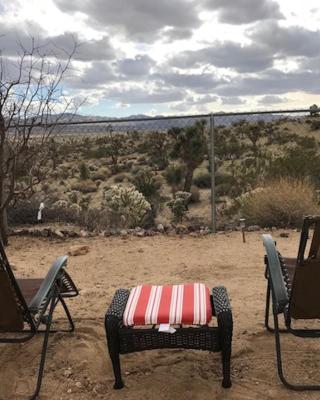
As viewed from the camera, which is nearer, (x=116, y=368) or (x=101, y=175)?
(x=116, y=368)

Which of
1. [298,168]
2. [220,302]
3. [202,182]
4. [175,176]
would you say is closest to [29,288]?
[220,302]

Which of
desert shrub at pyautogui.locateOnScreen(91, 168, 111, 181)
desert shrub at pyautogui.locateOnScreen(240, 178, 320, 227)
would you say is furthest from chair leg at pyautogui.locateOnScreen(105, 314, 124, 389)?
desert shrub at pyautogui.locateOnScreen(91, 168, 111, 181)

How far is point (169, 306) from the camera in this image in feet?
11.0

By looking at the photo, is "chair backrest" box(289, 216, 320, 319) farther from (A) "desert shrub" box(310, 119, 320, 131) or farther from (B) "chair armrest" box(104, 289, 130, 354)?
(A) "desert shrub" box(310, 119, 320, 131)

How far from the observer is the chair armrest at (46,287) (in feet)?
11.3

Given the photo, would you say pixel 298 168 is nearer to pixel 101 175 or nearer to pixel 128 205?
pixel 128 205

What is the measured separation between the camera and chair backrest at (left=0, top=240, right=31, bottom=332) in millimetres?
3150

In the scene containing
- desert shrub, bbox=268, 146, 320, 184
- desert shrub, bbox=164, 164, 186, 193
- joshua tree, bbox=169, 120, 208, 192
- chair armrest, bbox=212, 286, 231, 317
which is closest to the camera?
chair armrest, bbox=212, 286, 231, 317

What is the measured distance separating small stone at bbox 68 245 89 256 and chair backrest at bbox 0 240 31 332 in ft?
13.0

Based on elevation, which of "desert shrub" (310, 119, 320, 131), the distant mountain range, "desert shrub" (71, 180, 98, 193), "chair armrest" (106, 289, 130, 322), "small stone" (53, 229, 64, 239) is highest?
the distant mountain range

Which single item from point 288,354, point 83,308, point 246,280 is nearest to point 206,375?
point 288,354

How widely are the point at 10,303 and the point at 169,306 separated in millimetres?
956

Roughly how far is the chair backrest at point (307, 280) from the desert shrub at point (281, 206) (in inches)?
219

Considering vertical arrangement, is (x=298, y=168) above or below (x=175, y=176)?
above
